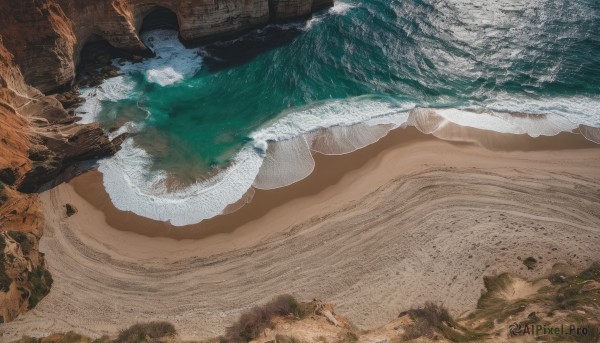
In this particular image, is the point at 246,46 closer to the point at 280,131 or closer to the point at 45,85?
the point at 280,131

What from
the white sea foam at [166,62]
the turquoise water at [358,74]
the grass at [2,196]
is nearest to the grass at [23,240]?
the grass at [2,196]

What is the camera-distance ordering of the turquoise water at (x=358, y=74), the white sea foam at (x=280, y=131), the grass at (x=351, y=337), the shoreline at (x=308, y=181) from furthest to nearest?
1. the turquoise water at (x=358, y=74)
2. the white sea foam at (x=280, y=131)
3. the shoreline at (x=308, y=181)
4. the grass at (x=351, y=337)

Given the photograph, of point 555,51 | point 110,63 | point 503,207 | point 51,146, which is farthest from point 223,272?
point 555,51

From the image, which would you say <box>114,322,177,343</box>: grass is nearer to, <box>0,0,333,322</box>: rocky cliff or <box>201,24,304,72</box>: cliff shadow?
<box>0,0,333,322</box>: rocky cliff

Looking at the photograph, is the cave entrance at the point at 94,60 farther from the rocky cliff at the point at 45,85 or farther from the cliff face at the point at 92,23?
the cliff face at the point at 92,23

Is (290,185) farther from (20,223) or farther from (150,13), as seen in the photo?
(150,13)

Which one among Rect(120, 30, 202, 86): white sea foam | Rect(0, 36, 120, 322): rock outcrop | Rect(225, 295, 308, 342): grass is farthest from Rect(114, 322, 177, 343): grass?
Rect(120, 30, 202, 86): white sea foam
